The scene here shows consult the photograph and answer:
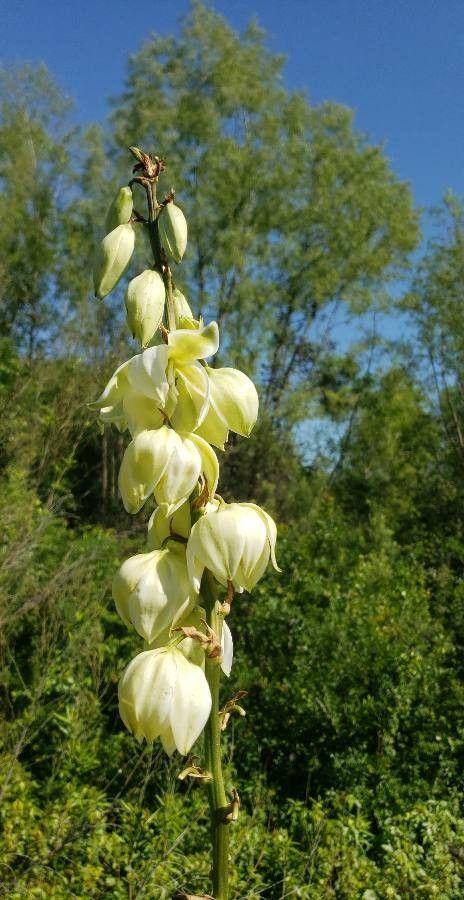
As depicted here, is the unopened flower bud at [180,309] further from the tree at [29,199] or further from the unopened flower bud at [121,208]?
the tree at [29,199]

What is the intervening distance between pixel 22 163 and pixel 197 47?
3.98 metres

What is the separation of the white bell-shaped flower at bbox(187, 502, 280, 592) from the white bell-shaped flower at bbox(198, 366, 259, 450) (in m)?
0.09

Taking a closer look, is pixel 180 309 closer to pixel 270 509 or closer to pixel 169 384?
pixel 169 384

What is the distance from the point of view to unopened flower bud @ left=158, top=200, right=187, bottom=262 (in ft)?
2.61

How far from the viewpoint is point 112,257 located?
2.70 ft

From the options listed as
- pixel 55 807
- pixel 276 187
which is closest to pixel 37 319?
pixel 276 187

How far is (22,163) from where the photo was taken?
13.1 meters

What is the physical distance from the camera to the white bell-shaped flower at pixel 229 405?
29.9 inches

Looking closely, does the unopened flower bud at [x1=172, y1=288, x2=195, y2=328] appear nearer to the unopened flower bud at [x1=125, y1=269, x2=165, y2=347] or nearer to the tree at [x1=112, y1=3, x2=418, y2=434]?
the unopened flower bud at [x1=125, y1=269, x2=165, y2=347]

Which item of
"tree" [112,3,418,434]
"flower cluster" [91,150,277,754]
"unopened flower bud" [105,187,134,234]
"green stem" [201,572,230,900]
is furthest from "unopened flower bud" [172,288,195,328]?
"tree" [112,3,418,434]

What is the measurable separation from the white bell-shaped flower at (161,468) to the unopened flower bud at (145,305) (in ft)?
0.36

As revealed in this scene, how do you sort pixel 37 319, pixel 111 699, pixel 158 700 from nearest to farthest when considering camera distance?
pixel 158 700 < pixel 111 699 < pixel 37 319

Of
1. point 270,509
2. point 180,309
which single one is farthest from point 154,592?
point 270,509

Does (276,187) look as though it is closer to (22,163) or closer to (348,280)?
(348,280)
